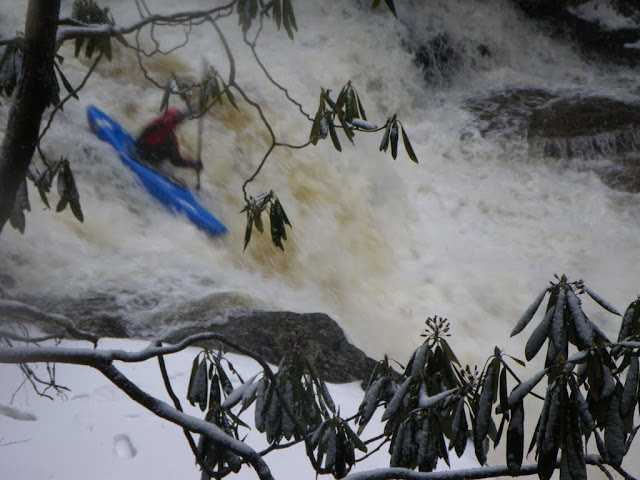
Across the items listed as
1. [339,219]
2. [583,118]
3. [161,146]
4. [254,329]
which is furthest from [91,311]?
[583,118]

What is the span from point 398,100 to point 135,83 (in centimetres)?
338

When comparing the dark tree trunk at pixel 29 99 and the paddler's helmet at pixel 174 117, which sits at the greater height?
the paddler's helmet at pixel 174 117

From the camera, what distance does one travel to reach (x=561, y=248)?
20.3ft

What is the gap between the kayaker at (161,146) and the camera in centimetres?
573

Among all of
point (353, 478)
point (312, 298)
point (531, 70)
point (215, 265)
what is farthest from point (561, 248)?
point (353, 478)

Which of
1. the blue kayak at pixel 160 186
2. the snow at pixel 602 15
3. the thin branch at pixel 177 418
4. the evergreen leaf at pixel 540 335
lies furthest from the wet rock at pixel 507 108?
the thin branch at pixel 177 418

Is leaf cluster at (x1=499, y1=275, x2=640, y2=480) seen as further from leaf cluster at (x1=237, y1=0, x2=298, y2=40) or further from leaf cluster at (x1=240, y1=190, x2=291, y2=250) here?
leaf cluster at (x1=237, y1=0, x2=298, y2=40)

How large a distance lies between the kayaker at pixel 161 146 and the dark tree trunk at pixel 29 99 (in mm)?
4680

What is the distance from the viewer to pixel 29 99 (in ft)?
3.49

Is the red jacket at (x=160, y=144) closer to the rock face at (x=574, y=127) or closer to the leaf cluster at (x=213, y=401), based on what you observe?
the rock face at (x=574, y=127)

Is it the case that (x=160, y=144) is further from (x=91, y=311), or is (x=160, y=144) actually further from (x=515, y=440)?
(x=515, y=440)

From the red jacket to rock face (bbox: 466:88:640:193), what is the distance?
150 inches

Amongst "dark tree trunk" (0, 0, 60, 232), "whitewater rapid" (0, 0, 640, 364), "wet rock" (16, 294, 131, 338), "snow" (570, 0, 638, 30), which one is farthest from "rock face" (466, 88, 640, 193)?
"dark tree trunk" (0, 0, 60, 232)

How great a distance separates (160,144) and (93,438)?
3.52 m
